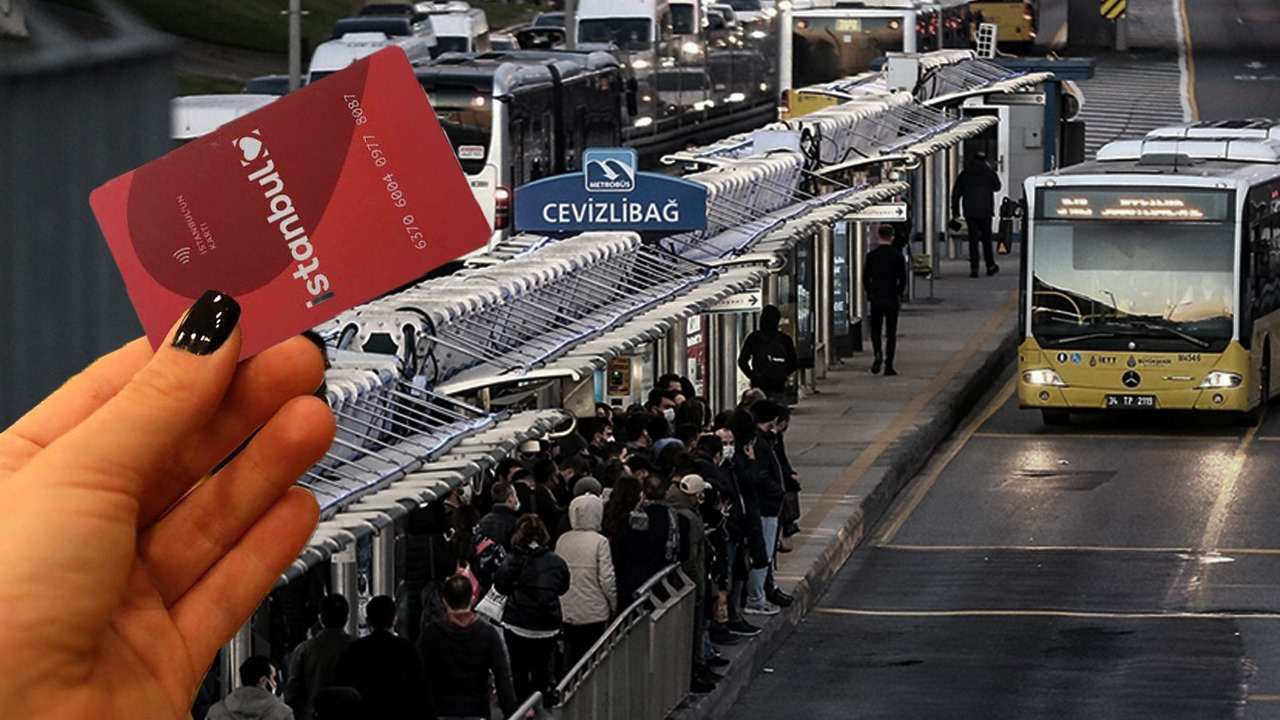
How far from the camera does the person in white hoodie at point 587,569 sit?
1476 cm

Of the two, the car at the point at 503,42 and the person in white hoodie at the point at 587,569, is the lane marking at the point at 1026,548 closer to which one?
the person in white hoodie at the point at 587,569

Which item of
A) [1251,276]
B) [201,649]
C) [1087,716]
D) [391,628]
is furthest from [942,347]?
[201,649]

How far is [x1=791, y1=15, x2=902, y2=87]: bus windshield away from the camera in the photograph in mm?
50156

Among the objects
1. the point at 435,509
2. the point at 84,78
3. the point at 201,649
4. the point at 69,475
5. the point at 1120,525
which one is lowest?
the point at 1120,525

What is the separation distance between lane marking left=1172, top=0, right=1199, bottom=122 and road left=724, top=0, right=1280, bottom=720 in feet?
107

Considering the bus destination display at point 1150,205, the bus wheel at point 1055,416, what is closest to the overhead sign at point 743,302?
the bus destination display at point 1150,205

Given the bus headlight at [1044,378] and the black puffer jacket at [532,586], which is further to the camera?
the bus headlight at [1044,378]

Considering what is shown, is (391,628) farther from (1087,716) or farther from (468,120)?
(468,120)

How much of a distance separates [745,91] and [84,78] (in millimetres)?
53749

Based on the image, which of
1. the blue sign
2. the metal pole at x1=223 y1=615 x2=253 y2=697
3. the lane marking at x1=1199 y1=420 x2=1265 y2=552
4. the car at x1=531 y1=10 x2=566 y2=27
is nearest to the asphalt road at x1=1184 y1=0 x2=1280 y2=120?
the car at x1=531 y1=10 x2=566 y2=27

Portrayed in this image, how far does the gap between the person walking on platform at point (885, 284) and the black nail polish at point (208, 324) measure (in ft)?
91.5

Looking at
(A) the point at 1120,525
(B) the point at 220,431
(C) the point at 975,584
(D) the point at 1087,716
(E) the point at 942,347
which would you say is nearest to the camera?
(B) the point at 220,431

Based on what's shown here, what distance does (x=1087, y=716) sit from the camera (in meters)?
17.3

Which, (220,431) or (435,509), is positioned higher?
(220,431)
